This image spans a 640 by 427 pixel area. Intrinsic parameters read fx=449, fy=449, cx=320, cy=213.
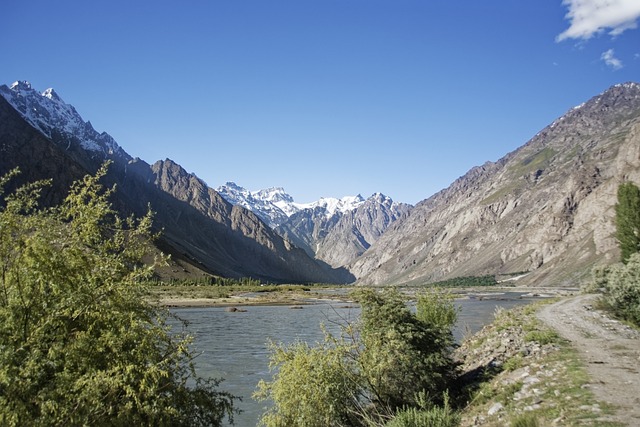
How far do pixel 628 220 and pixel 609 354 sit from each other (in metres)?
45.2

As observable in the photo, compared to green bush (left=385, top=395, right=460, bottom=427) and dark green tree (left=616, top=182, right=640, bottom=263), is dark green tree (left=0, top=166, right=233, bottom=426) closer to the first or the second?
green bush (left=385, top=395, right=460, bottom=427)

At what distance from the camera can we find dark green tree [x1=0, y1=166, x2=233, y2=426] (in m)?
9.08

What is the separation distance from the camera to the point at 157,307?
1262 centimetres

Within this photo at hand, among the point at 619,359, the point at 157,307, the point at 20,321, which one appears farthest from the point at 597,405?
the point at 20,321

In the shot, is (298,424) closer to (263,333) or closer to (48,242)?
(48,242)

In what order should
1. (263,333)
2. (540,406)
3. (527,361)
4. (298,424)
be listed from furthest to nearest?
(263,333) → (527,361) → (298,424) → (540,406)

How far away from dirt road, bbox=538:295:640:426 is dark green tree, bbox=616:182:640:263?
2317 centimetres

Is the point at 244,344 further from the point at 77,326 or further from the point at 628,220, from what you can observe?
the point at 628,220

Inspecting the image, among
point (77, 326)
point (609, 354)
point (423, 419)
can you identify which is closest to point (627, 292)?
point (609, 354)

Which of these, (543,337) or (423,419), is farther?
(543,337)

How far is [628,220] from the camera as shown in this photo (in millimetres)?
57938

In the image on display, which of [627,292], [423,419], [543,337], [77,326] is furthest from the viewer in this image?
[627,292]

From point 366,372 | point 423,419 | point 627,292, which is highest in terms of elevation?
point 627,292

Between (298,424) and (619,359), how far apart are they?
48.5 ft
